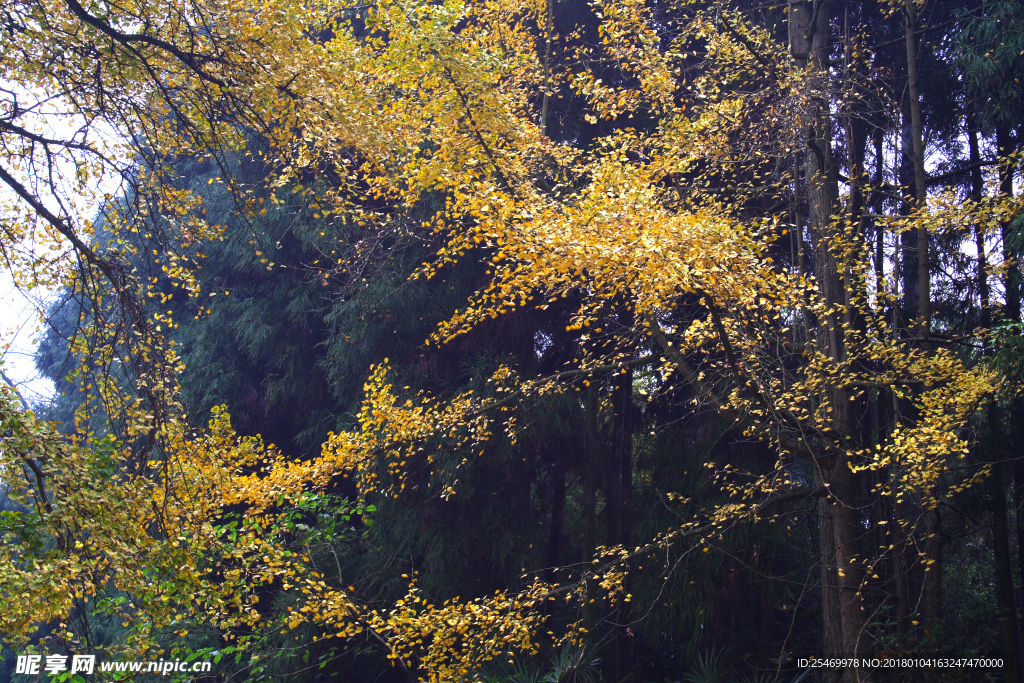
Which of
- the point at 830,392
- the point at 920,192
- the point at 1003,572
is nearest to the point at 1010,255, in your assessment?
the point at 920,192

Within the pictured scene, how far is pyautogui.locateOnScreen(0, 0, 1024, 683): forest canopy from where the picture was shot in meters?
3.37

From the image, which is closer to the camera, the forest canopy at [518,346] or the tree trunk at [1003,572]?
the forest canopy at [518,346]

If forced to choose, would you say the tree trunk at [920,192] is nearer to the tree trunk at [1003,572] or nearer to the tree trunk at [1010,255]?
the tree trunk at [1010,255]

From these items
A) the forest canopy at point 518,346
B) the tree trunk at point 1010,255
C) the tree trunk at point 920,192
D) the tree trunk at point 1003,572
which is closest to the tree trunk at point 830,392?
the forest canopy at point 518,346

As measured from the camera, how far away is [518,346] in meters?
7.16

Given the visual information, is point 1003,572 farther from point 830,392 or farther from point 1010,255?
point 1010,255

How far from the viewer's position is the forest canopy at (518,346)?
3371 mm

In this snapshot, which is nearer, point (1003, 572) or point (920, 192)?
point (920, 192)

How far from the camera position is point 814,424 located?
4.50 meters

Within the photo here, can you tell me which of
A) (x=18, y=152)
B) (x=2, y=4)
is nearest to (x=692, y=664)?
(x=18, y=152)

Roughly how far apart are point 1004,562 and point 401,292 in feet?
19.9

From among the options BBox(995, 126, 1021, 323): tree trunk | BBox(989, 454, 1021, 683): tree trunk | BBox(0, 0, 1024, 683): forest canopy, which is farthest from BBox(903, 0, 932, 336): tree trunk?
BBox(989, 454, 1021, 683): tree trunk

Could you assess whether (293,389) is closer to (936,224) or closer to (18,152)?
(18,152)

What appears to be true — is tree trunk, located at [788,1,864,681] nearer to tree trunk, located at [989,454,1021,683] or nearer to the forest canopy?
Answer: the forest canopy
